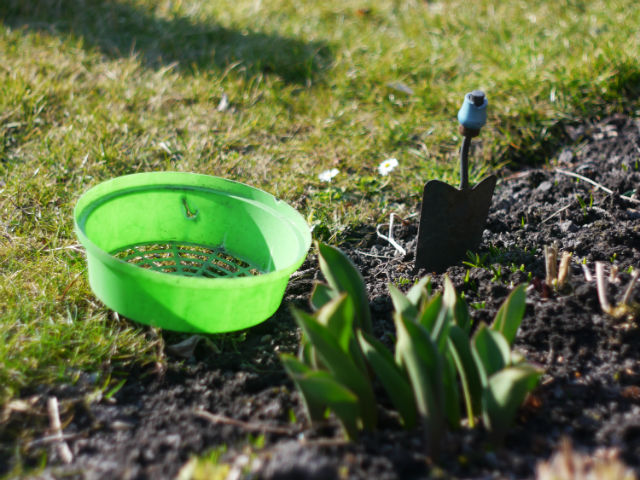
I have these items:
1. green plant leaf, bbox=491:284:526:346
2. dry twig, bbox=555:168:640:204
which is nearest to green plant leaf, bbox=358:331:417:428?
green plant leaf, bbox=491:284:526:346

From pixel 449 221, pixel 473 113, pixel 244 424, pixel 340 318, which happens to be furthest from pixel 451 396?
pixel 473 113

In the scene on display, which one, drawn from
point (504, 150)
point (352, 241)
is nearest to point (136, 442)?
point (352, 241)

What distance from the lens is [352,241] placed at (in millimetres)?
2520

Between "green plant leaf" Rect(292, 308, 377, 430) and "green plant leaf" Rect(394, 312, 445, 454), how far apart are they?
133mm

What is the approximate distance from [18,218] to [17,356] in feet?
2.85

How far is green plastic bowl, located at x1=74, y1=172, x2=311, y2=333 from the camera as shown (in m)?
1.75

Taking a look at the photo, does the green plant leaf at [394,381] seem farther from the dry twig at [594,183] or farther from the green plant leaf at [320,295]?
the dry twig at [594,183]

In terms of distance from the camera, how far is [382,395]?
1654 mm

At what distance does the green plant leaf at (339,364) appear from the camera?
1.37 meters

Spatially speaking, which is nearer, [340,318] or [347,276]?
[340,318]

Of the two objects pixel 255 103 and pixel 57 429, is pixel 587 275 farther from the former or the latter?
pixel 255 103

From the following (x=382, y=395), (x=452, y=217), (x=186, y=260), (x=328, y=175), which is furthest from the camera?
(x=328, y=175)

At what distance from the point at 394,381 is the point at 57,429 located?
796 mm

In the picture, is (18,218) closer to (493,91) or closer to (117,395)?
(117,395)
